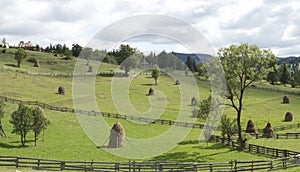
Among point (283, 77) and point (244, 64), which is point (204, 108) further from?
point (283, 77)

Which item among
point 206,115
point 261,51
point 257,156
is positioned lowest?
point 257,156

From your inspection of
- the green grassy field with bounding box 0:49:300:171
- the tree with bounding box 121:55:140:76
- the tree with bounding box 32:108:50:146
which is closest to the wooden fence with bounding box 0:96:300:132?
the green grassy field with bounding box 0:49:300:171

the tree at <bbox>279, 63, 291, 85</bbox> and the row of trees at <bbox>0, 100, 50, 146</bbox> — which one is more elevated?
the tree at <bbox>279, 63, 291, 85</bbox>

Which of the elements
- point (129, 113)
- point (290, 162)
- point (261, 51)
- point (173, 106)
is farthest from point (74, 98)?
point (290, 162)

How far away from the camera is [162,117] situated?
71.2 meters

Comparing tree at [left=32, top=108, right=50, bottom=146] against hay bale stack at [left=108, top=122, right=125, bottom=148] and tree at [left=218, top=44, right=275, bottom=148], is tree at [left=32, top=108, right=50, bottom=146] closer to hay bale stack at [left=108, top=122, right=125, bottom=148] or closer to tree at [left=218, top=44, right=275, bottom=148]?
hay bale stack at [left=108, top=122, right=125, bottom=148]

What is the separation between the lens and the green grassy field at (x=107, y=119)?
4431cm

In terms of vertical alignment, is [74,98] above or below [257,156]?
above

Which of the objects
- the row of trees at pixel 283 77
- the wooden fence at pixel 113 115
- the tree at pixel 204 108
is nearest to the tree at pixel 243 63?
the tree at pixel 204 108

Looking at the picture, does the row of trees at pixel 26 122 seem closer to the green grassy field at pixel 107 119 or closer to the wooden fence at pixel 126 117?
the green grassy field at pixel 107 119

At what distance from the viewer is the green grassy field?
44.3m

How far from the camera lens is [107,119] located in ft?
216

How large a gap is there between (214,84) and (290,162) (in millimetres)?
15388

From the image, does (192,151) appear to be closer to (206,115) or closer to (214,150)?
(214,150)
